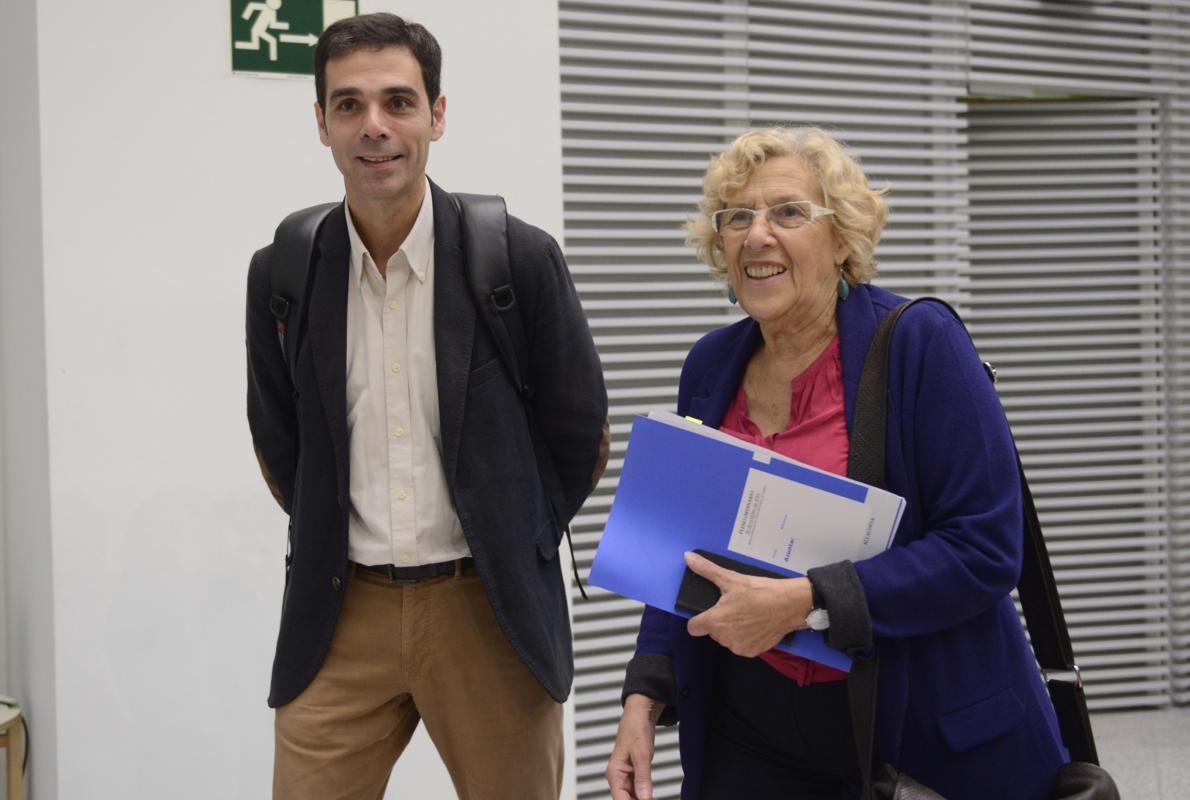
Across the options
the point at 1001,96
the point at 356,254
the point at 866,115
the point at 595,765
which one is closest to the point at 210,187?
the point at 356,254

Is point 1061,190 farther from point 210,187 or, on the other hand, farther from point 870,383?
point 870,383

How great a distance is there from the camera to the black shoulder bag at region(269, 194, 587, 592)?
2.43m

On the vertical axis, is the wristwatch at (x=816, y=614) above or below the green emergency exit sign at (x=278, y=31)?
below

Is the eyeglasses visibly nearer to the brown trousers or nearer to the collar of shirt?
the collar of shirt

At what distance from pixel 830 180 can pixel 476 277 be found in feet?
2.38

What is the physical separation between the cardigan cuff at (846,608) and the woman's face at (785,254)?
471 millimetres

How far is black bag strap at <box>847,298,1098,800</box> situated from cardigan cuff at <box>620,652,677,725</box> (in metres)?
0.40

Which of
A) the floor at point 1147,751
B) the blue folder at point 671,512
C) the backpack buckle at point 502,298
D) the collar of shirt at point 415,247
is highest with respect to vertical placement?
the collar of shirt at point 415,247

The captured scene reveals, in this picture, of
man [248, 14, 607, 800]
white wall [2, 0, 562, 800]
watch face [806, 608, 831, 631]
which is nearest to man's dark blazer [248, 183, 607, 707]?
man [248, 14, 607, 800]

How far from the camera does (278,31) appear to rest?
12.2 ft

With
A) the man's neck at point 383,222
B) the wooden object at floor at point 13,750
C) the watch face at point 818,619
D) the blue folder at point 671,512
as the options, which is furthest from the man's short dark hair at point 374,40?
the wooden object at floor at point 13,750

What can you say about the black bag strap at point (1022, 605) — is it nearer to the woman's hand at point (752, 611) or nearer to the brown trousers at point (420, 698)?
the woman's hand at point (752, 611)

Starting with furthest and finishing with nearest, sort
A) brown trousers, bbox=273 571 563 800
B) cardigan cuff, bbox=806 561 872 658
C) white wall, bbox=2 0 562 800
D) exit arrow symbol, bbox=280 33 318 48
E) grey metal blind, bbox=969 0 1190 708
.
Result: 1. grey metal blind, bbox=969 0 1190 708
2. exit arrow symbol, bbox=280 33 318 48
3. white wall, bbox=2 0 562 800
4. brown trousers, bbox=273 571 563 800
5. cardigan cuff, bbox=806 561 872 658

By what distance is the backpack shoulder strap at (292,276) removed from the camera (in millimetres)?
2449
